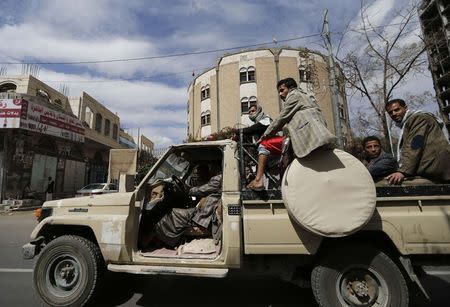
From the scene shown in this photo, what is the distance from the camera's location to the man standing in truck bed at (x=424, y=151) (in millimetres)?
3678

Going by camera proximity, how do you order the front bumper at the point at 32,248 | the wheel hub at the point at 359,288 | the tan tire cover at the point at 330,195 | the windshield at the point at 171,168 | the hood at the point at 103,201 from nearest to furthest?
the tan tire cover at the point at 330,195
the wheel hub at the point at 359,288
the hood at the point at 103,201
the front bumper at the point at 32,248
the windshield at the point at 171,168

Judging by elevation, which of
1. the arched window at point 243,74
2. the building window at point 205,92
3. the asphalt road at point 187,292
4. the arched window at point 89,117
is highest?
the arched window at point 243,74

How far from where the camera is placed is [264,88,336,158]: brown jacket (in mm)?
3619

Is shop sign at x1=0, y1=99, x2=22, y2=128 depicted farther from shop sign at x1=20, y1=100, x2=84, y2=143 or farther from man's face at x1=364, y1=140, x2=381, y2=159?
man's face at x1=364, y1=140, x2=381, y2=159

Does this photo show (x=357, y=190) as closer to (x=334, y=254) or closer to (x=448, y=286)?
(x=334, y=254)

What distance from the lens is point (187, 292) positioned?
4773mm

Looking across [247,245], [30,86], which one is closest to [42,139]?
[30,86]

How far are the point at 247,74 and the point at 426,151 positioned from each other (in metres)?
31.3

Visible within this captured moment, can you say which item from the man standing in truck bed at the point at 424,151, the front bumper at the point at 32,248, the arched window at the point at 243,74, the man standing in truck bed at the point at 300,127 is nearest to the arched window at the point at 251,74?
the arched window at the point at 243,74

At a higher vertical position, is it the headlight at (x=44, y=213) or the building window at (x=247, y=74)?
the building window at (x=247, y=74)

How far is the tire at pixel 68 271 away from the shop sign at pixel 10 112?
54.7 feet

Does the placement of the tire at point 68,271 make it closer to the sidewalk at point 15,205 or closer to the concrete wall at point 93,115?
the sidewalk at point 15,205

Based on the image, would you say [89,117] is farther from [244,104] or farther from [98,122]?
[244,104]

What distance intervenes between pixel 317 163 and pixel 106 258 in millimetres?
2706
